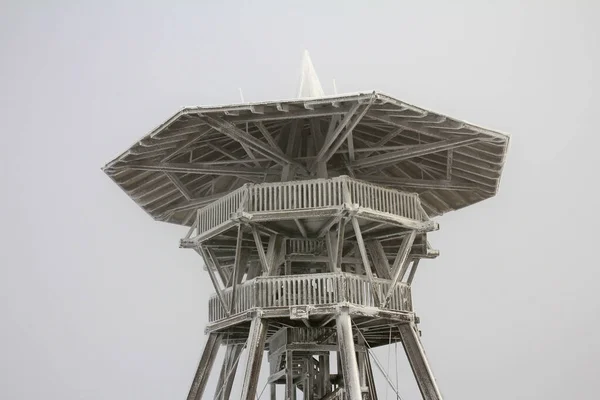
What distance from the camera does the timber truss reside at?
76.2 ft

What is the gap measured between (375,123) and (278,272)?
5614 mm

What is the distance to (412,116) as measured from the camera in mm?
22734

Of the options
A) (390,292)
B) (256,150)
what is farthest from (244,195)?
(390,292)

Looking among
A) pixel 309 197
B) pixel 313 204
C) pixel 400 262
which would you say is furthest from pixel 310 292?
pixel 400 262

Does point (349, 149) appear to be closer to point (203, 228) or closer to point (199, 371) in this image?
point (203, 228)

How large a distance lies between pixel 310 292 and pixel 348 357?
2039 mm

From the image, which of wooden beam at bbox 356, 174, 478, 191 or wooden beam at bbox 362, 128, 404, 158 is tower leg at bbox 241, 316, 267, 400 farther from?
wooden beam at bbox 356, 174, 478, 191

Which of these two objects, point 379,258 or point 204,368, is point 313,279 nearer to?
point 379,258

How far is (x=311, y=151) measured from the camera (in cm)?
2634

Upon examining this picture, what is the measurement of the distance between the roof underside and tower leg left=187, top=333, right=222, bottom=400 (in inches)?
190

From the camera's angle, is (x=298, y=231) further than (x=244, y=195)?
Yes

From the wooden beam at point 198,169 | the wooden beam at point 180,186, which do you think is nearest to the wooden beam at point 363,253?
the wooden beam at point 198,169

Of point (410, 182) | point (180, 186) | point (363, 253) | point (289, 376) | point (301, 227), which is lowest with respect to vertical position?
point (289, 376)

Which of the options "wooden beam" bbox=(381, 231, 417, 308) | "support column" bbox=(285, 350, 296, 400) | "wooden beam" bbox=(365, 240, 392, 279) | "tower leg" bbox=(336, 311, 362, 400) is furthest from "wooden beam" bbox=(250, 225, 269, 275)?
"wooden beam" bbox=(365, 240, 392, 279)
